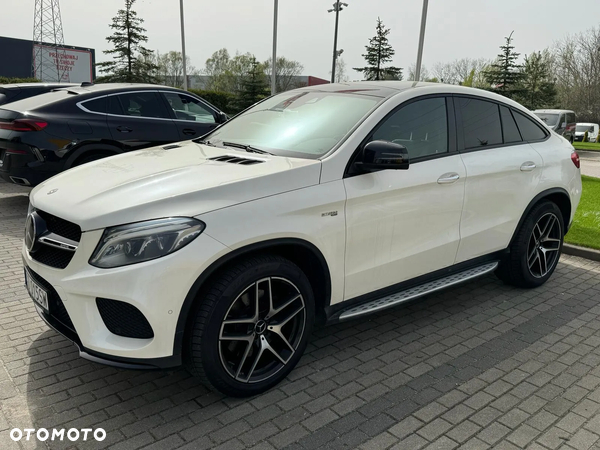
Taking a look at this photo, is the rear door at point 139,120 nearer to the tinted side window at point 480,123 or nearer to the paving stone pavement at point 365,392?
the paving stone pavement at point 365,392

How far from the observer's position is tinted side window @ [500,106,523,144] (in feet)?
15.3

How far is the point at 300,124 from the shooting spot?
12.8 feet

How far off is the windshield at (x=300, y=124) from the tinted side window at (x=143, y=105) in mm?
3911

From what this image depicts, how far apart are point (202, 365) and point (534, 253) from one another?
358 centimetres

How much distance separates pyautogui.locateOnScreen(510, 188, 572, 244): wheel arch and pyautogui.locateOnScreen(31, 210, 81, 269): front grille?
12.2 ft

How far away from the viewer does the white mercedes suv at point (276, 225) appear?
8.96 ft

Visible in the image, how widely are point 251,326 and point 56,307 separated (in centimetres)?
111

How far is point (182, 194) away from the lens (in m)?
2.85

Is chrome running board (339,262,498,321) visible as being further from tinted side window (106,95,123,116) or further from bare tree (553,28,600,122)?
bare tree (553,28,600,122)

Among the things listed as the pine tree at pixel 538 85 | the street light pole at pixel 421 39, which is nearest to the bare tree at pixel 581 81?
the pine tree at pixel 538 85

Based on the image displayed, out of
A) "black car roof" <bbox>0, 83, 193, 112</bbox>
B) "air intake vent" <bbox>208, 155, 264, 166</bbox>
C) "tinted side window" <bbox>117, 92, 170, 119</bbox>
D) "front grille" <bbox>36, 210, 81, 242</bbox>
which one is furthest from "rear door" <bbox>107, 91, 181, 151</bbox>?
"front grille" <bbox>36, 210, 81, 242</bbox>

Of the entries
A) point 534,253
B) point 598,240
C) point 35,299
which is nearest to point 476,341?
point 534,253

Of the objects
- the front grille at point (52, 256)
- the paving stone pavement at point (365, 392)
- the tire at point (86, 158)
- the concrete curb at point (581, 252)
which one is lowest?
the paving stone pavement at point (365, 392)

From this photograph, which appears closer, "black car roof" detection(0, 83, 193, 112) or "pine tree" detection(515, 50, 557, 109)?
"black car roof" detection(0, 83, 193, 112)
